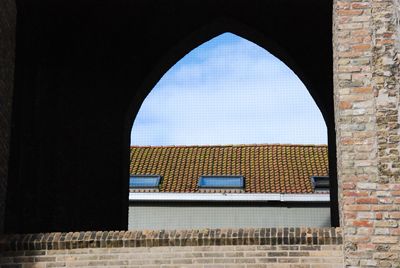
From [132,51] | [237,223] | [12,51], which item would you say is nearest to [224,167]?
[237,223]

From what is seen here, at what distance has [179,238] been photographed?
31.7ft

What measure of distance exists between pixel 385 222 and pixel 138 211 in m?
17.7

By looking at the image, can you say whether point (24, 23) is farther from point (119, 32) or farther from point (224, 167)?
point (224, 167)

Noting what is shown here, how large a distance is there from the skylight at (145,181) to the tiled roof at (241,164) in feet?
0.76

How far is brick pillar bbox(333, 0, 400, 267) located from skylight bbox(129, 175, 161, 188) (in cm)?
1703

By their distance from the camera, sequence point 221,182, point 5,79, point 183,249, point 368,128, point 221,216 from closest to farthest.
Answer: point 368,128 < point 183,249 < point 5,79 < point 221,216 < point 221,182

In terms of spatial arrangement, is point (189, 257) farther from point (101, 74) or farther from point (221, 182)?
point (221, 182)

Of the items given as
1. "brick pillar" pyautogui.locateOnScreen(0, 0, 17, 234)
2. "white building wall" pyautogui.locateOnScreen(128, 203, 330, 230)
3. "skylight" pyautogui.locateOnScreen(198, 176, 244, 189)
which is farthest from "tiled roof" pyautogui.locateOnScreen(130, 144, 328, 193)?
"brick pillar" pyautogui.locateOnScreen(0, 0, 17, 234)

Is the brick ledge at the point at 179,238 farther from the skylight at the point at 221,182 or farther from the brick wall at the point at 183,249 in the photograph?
the skylight at the point at 221,182

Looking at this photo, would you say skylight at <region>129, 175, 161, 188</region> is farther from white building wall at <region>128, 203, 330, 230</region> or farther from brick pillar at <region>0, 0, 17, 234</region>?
brick pillar at <region>0, 0, 17, 234</region>

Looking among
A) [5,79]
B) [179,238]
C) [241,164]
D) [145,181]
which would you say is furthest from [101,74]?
[241,164]

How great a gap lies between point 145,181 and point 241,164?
11.3 ft

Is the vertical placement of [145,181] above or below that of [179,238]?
above

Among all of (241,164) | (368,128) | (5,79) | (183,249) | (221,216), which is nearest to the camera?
(368,128)
